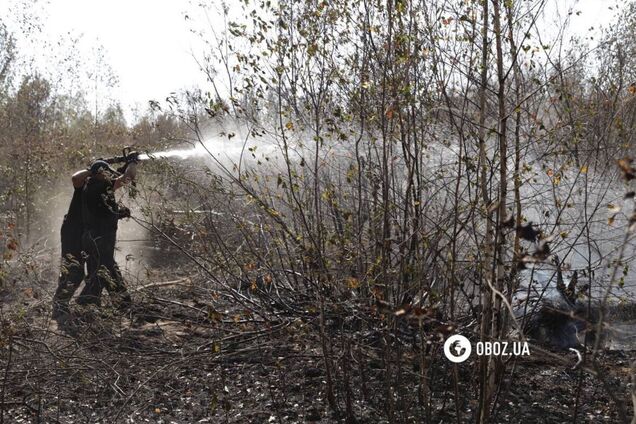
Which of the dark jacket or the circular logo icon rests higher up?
the dark jacket

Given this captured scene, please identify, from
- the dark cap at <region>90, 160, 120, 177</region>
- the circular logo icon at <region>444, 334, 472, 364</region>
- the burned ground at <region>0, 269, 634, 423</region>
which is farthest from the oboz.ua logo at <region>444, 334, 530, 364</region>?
the dark cap at <region>90, 160, 120, 177</region>

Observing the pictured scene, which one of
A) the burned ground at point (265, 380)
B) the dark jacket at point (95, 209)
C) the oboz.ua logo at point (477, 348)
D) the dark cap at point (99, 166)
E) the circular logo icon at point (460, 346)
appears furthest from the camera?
the dark jacket at point (95, 209)

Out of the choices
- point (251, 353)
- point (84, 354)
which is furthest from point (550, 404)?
point (84, 354)

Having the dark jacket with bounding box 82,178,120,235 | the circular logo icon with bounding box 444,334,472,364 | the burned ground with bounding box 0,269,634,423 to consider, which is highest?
the dark jacket with bounding box 82,178,120,235

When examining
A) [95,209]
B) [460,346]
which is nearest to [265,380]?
[460,346]

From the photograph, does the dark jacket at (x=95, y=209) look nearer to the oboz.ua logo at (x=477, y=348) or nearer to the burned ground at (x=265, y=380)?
the burned ground at (x=265, y=380)

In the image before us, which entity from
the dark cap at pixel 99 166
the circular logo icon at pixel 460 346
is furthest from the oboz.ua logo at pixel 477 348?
the dark cap at pixel 99 166

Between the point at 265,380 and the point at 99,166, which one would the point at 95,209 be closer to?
the point at 99,166

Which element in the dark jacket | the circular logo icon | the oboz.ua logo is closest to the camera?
the oboz.ua logo

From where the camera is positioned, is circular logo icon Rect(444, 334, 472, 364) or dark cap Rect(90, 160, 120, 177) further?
dark cap Rect(90, 160, 120, 177)

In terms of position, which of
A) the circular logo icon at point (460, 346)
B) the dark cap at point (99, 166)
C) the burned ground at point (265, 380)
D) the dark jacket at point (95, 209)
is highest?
the dark cap at point (99, 166)

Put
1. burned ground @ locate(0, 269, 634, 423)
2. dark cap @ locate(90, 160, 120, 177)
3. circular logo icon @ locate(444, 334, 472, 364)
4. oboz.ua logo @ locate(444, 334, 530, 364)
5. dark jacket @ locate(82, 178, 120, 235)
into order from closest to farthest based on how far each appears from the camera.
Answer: oboz.ua logo @ locate(444, 334, 530, 364) < circular logo icon @ locate(444, 334, 472, 364) < burned ground @ locate(0, 269, 634, 423) < dark cap @ locate(90, 160, 120, 177) < dark jacket @ locate(82, 178, 120, 235)

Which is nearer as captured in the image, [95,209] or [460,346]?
[460,346]

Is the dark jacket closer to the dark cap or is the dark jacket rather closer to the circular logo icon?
the dark cap
